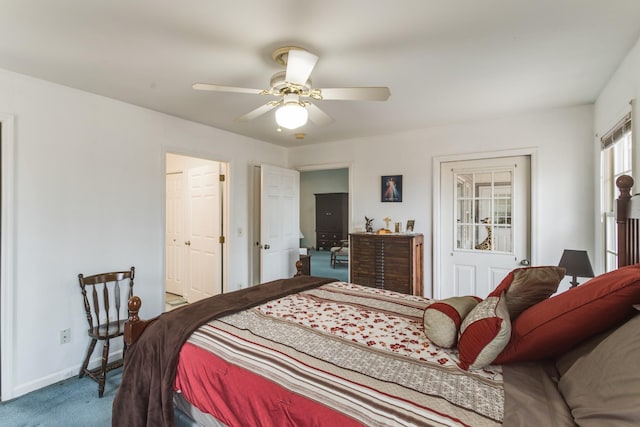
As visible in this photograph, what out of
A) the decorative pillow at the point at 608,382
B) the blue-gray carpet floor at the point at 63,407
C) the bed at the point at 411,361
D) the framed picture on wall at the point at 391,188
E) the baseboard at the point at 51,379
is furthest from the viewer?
the framed picture on wall at the point at 391,188

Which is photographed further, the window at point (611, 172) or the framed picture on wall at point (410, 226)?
the framed picture on wall at point (410, 226)

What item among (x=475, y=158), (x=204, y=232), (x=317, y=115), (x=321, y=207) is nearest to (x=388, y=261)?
(x=475, y=158)

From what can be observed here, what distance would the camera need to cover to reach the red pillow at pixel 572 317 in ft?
3.43

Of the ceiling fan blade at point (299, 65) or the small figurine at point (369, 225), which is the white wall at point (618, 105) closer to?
the ceiling fan blade at point (299, 65)

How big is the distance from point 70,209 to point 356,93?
8.32 feet

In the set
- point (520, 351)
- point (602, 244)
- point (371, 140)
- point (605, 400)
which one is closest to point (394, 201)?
point (371, 140)

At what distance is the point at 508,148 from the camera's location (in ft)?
11.4

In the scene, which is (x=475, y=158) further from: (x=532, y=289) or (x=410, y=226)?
(x=532, y=289)

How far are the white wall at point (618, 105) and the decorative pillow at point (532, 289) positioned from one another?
3.57 feet

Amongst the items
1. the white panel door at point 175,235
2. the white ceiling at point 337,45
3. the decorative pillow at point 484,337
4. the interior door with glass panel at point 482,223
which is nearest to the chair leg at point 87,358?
the white ceiling at point 337,45

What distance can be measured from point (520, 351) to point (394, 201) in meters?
3.09

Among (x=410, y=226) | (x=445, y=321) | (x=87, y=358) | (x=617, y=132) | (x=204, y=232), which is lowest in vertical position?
(x=87, y=358)

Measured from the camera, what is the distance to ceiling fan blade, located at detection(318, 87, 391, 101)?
191 centimetres

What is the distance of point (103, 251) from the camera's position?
2900 millimetres
